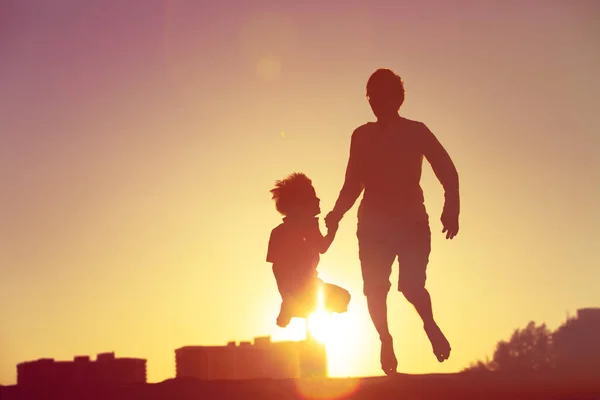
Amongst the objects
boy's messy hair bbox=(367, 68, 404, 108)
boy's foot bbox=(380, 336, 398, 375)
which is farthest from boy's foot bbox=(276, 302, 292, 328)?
boy's messy hair bbox=(367, 68, 404, 108)

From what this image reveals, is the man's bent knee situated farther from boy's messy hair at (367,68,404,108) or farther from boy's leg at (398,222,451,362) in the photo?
boy's messy hair at (367,68,404,108)

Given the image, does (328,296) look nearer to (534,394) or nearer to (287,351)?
(534,394)

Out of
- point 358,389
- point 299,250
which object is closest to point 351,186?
point 299,250

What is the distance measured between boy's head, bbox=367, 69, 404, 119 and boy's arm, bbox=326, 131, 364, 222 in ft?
1.60

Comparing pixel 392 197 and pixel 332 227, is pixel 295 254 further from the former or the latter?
pixel 392 197

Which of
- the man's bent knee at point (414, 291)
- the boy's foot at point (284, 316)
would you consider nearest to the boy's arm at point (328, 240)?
the boy's foot at point (284, 316)

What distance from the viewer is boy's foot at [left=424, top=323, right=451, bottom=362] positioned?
40.8 ft

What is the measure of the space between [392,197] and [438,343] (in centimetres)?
183

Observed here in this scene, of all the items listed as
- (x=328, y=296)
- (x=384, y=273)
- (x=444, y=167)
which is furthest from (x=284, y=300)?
(x=444, y=167)

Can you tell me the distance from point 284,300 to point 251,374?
576ft

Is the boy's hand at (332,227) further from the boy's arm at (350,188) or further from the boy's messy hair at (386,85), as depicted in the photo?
the boy's messy hair at (386,85)

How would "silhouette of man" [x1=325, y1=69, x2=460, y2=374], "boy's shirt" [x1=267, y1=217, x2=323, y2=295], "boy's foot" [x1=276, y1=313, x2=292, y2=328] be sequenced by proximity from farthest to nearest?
"boy's shirt" [x1=267, y1=217, x2=323, y2=295], "boy's foot" [x1=276, y1=313, x2=292, y2=328], "silhouette of man" [x1=325, y1=69, x2=460, y2=374]

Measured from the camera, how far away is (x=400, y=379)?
10.7 metres

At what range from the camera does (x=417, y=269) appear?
42.5 feet
